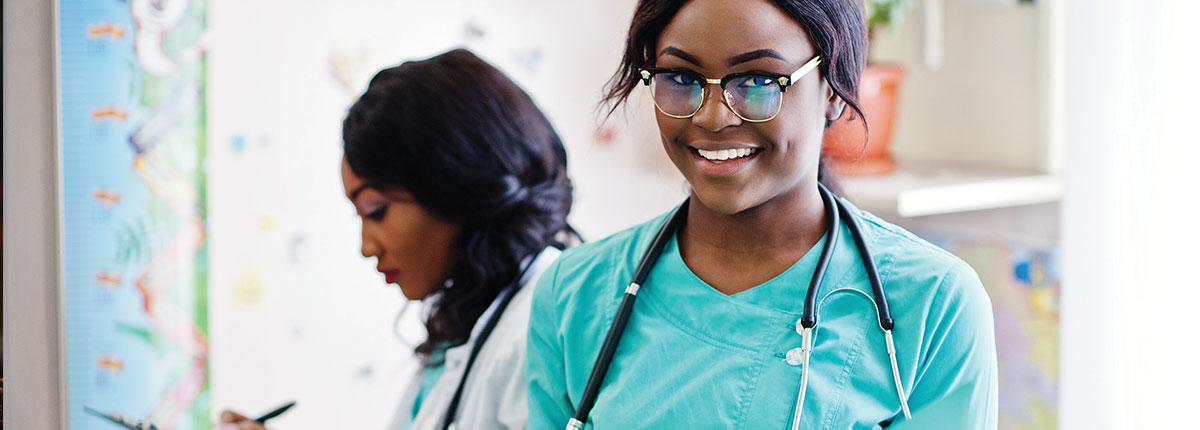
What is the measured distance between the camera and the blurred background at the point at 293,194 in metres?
1.05

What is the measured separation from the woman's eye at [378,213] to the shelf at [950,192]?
2.27 ft

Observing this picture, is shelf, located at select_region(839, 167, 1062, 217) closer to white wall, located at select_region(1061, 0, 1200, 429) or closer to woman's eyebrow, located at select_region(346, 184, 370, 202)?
white wall, located at select_region(1061, 0, 1200, 429)

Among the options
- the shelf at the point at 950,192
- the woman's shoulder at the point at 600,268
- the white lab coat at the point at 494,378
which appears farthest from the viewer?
the shelf at the point at 950,192

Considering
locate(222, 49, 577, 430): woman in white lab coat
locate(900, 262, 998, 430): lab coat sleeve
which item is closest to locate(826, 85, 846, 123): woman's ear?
locate(900, 262, 998, 430): lab coat sleeve

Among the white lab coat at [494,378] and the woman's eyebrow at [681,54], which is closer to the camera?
the woman's eyebrow at [681,54]

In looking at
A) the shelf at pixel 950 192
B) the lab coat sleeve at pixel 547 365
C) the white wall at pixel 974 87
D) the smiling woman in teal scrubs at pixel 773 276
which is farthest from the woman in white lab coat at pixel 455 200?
the white wall at pixel 974 87

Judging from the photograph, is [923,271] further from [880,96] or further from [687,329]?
[880,96]

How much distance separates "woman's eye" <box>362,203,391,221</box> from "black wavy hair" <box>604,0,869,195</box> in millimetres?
400

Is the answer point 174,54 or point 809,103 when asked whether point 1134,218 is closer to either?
point 809,103

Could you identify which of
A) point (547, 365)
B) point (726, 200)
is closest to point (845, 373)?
point (726, 200)

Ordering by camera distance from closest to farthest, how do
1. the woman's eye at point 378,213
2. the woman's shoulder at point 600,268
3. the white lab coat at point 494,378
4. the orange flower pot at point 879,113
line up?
the woman's shoulder at point 600,268 → the white lab coat at point 494,378 → the woman's eye at point 378,213 → the orange flower pot at point 879,113

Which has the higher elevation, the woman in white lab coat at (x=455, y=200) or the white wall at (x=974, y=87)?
the white wall at (x=974, y=87)

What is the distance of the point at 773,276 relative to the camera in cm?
81

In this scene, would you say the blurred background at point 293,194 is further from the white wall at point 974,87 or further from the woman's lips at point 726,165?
the white wall at point 974,87
